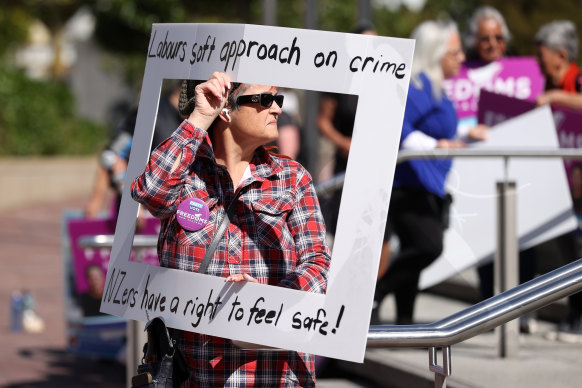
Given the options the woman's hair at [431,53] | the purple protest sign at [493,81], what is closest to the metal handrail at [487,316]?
the woman's hair at [431,53]

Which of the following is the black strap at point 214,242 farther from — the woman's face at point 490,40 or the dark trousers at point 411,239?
the woman's face at point 490,40

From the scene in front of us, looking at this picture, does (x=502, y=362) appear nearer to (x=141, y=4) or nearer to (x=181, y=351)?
(x=181, y=351)

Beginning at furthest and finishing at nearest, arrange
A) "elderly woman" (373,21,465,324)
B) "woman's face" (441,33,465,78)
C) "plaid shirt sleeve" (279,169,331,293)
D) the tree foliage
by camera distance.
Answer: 1. the tree foliage
2. "woman's face" (441,33,465,78)
3. "elderly woman" (373,21,465,324)
4. "plaid shirt sleeve" (279,169,331,293)

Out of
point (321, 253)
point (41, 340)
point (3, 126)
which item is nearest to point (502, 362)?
point (321, 253)

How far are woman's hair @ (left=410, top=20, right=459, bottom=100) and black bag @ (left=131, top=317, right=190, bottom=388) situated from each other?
2.76m

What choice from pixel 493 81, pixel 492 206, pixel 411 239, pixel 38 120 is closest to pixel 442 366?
pixel 492 206

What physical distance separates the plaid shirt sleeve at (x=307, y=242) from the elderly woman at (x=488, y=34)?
148 inches

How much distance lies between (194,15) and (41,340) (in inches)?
765

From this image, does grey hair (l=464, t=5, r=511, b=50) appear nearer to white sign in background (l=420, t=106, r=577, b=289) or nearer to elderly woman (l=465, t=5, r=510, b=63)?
elderly woman (l=465, t=5, r=510, b=63)

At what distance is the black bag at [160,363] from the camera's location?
2.91m

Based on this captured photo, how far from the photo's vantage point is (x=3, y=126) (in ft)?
71.0

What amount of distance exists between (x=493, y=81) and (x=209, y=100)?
13.0ft

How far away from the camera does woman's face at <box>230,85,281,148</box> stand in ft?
9.74

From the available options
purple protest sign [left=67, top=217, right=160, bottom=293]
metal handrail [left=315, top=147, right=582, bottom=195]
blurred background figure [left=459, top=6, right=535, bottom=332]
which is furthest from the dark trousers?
purple protest sign [left=67, top=217, right=160, bottom=293]
